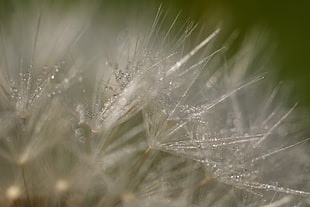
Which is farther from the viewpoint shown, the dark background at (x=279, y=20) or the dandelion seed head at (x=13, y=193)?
the dark background at (x=279, y=20)

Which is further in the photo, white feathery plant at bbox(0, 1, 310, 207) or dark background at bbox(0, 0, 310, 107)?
dark background at bbox(0, 0, 310, 107)

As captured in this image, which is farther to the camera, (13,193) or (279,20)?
(279,20)

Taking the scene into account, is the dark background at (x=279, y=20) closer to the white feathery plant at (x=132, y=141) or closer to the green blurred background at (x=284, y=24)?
the green blurred background at (x=284, y=24)

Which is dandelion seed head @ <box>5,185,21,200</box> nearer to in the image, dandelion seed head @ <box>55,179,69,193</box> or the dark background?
dandelion seed head @ <box>55,179,69,193</box>

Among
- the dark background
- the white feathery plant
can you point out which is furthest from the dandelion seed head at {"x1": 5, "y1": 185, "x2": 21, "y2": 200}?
the dark background

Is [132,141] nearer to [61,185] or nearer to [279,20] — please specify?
[61,185]

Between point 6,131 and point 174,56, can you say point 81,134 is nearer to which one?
point 6,131

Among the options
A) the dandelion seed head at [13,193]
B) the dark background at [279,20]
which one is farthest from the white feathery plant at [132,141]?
the dark background at [279,20]

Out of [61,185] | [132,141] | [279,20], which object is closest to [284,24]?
[279,20]

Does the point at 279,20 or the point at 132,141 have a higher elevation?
the point at 279,20
